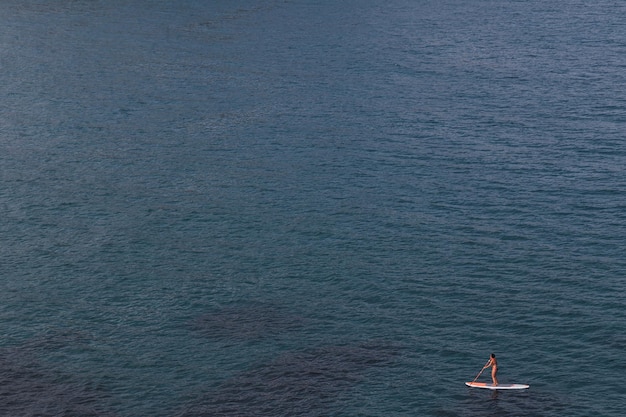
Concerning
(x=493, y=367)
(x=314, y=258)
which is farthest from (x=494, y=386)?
(x=314, y=258)

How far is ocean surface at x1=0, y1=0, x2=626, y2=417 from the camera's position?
102000 millimetres

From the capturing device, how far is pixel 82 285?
126 meters

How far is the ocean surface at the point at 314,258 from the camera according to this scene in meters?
102

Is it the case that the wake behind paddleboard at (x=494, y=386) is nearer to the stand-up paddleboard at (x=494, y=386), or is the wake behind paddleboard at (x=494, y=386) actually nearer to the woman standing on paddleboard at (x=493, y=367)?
the stand-up paddleboard at (x=494, y=386)

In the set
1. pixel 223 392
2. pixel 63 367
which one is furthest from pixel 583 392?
pixel 63 367

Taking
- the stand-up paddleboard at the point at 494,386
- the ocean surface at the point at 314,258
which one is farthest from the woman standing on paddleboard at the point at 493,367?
the ocean surface at the point at 314,258

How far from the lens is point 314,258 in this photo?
13225 cm

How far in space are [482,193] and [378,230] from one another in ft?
71.3

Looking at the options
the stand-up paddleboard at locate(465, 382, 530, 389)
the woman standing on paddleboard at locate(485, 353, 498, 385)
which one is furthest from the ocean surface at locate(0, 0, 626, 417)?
the woman standing on paddleboard at locate(485, 353, 498, 385)

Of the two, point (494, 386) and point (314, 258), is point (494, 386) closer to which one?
point (494, 386)

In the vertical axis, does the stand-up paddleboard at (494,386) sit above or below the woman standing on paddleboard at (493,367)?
below

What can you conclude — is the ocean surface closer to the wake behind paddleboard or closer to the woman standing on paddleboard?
the wake behind paddleboard

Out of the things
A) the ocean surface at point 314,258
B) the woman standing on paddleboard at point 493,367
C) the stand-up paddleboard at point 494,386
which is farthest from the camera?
the ocean surface at point 314,258

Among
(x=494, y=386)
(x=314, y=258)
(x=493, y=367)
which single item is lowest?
(x=494, y=386)
